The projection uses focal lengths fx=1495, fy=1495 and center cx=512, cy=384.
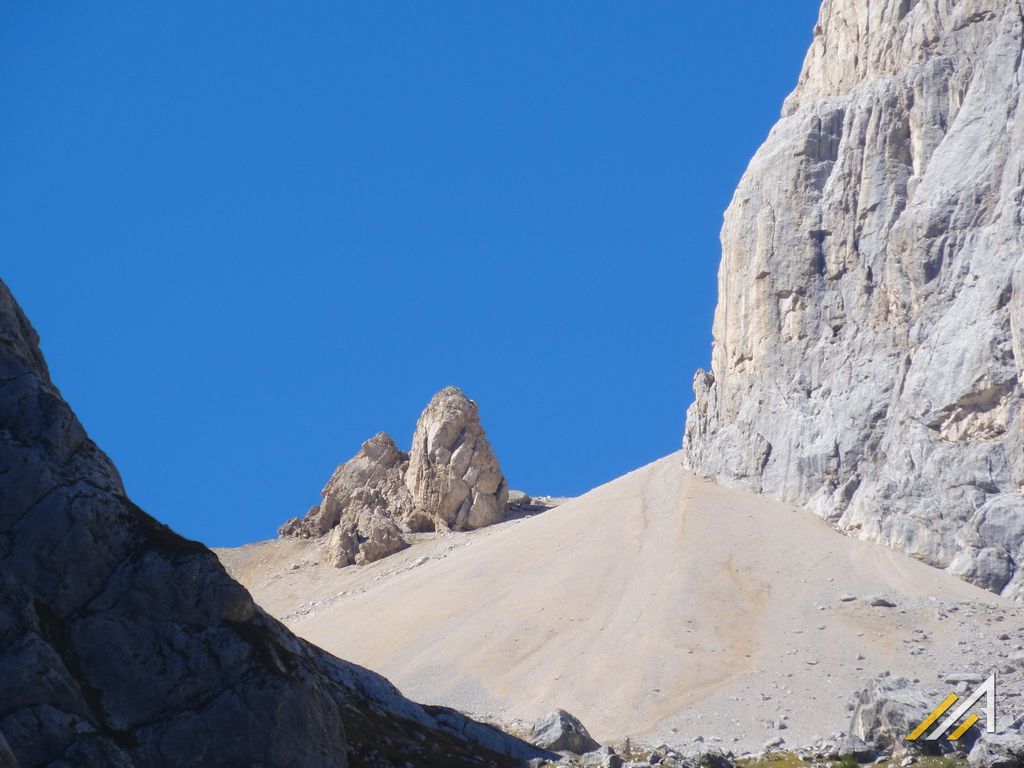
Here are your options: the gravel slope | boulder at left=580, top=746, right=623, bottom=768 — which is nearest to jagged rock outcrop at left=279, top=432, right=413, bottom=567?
the gravel slope

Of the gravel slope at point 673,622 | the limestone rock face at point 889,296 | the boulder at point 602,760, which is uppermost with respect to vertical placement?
the limestone rock face at point 889,296

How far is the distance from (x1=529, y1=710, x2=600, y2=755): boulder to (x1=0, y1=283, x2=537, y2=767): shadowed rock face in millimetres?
17139

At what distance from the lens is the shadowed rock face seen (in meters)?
34.0

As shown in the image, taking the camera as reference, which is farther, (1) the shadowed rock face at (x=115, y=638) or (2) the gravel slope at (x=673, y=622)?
(2) the gravel slope at (x=673, y=622)

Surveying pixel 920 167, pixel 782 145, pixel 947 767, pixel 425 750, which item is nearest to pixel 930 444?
pixel 920 167

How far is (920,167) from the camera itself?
97.4 meters

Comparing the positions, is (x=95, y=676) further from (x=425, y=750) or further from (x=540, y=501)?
(x=540, y=501)

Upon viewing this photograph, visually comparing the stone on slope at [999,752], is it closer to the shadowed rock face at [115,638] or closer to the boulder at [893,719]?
the boulder at [893,719]

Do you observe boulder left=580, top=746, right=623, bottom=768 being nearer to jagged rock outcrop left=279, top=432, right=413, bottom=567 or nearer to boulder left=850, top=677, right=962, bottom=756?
boulder left=850, top=677, right=962, bottom=756
